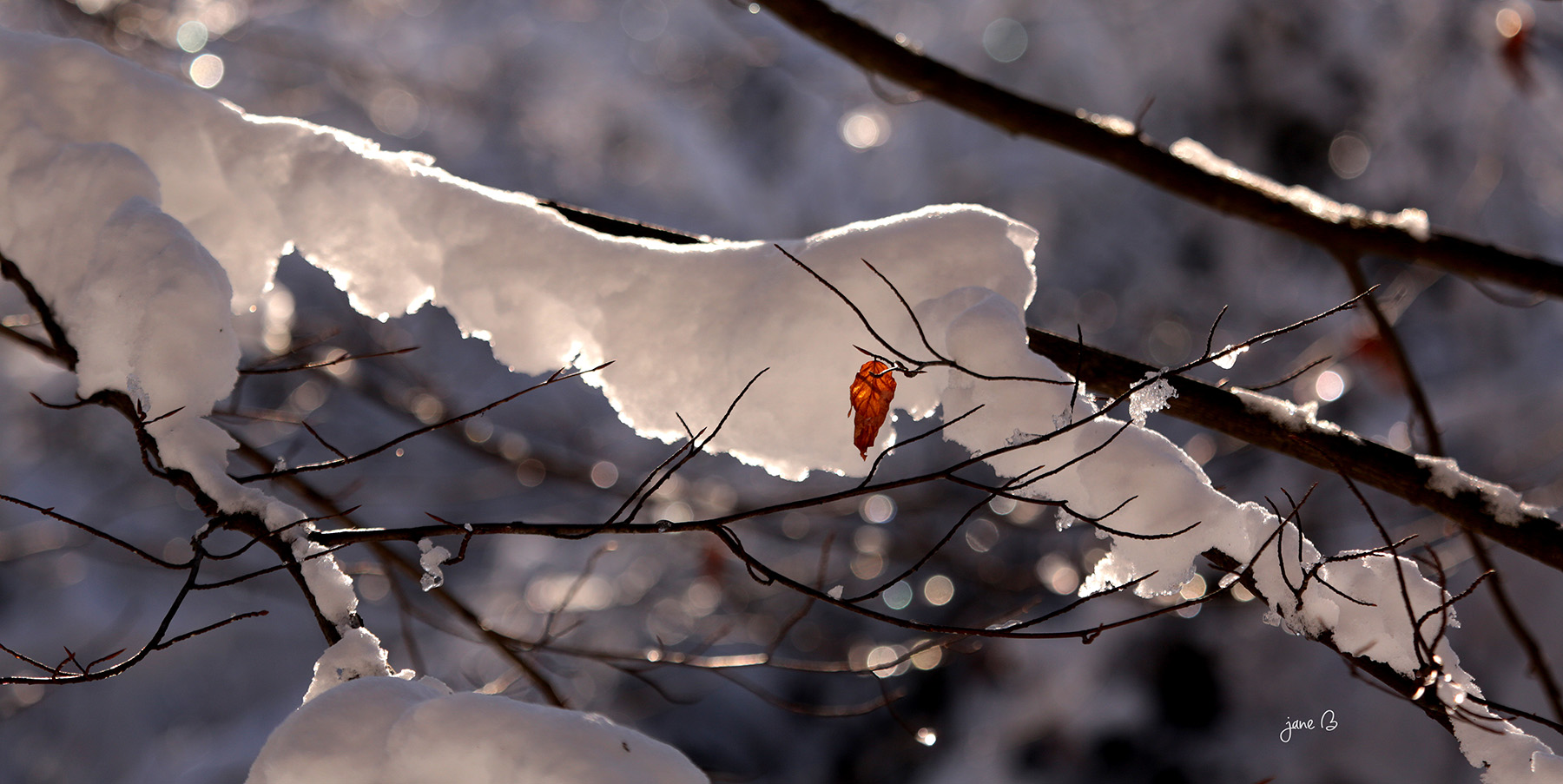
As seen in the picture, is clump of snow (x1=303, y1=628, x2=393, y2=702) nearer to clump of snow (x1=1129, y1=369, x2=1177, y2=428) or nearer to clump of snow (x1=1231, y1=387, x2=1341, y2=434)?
clump of snow (x1=1129, y1=369, x2=1177, y2=428)

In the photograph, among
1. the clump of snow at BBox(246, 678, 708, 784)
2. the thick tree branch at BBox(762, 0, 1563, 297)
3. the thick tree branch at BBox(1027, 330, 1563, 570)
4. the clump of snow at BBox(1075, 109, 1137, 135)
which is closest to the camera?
the clump of snow at BBox(246, 678, 708, 784)

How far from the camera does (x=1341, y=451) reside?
5.37 ft

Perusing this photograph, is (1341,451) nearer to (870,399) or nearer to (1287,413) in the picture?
(1287,413)

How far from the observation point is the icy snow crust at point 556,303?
1.39 metres

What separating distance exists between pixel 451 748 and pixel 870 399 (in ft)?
2.76

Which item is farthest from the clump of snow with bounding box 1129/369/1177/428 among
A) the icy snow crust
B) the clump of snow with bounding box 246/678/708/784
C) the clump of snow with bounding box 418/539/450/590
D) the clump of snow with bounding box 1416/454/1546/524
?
the clump of snow with bounding box 418/539/450/590

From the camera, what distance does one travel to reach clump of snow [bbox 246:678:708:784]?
1054mm

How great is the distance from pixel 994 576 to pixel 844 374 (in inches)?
160

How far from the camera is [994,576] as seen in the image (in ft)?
17.4

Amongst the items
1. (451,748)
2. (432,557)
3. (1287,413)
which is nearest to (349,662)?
(432,557)

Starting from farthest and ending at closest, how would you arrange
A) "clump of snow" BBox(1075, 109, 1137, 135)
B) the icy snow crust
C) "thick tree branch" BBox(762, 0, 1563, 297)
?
"clump of snow" BBox(1075, 109, 1137, 135)
"thick tree branch" BBox(762, 0, 1563, 297)
the icy snow crust

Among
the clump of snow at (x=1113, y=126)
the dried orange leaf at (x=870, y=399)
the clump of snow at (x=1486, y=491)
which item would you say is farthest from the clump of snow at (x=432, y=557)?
the clump of snow at (x=1113, y=126)

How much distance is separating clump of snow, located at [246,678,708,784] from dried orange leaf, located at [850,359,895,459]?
25.3 inches

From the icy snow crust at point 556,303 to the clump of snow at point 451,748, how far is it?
2.8 inches
